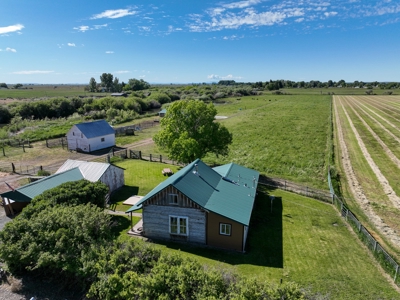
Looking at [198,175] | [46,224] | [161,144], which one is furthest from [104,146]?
[46,224]

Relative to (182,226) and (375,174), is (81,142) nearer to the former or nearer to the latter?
(182,226)

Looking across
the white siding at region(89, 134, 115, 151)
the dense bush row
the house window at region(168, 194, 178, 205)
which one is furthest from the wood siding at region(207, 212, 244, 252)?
the white siding at region(89, 134, 115, 151)

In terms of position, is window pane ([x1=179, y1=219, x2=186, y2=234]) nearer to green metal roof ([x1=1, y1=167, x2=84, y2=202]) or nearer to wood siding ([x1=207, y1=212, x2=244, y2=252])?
wood siding ([x1=207, y1=212, x2=244, y2=252])

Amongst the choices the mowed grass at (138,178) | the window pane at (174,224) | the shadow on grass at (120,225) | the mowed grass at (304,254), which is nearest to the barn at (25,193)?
the mowed grass at (138,178)

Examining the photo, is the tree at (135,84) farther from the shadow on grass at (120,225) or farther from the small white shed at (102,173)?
the shadow on grass at (120,225)

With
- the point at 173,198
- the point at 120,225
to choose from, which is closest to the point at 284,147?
the point at 173,198

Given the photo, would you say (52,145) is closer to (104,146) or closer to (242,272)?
(104,146)
